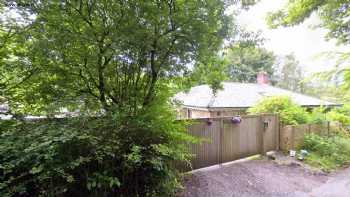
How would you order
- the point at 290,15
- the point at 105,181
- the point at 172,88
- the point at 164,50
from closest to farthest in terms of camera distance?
the point at 105,181 < the point at 164,50 < the point at 172,88 < the point at 290,15

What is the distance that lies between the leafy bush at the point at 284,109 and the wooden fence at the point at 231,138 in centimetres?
53

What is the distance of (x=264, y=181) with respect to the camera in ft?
17.3

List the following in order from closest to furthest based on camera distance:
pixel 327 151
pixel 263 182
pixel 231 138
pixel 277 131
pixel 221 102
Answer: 1. pixel 263 182
2. pixel 231 138
3. pixel 327 151
4. pixel 277 131
5. pixel 221 102

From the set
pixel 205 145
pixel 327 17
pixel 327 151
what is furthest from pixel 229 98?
pixel 205 145

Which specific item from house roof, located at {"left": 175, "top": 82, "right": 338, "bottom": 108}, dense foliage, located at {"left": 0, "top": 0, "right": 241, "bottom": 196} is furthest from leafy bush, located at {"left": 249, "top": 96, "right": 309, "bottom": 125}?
dense foliage, located at {"left": 0, "top": 0, "right": 241, "bottom": 196}

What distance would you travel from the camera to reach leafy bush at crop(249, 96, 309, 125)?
8333 mm

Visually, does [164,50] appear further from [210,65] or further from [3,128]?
[3,128]

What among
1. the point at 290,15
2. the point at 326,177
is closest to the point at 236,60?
the point at 290,15

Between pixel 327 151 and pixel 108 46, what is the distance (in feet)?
27.6

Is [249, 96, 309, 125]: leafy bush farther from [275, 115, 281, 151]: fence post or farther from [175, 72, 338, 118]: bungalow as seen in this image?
[175, 72, 338, 118]: bungalow

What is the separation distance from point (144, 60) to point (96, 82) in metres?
1.12

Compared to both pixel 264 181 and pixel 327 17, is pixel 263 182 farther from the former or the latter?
pixel 327 17

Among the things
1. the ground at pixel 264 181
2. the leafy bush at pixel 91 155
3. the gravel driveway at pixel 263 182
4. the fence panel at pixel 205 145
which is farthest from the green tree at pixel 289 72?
the leafy bush at pixel 91 155

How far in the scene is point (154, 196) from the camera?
11.8 ft
